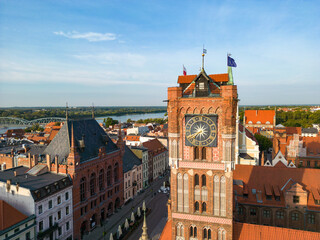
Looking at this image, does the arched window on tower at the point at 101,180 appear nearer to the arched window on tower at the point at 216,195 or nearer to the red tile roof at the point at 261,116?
the arched window on tower at the point at 216,195

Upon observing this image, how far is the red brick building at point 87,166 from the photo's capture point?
39722 mm

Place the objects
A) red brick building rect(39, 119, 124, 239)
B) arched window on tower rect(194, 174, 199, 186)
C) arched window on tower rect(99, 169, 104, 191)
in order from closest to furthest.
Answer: arched window on tower rect(194, 174, 199, 186) → red brick building rect(39, 119, 124, 239) → arched window on tower rect(99, 169, 104, 191)

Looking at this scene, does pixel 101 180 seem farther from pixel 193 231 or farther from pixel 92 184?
pixel 193 231

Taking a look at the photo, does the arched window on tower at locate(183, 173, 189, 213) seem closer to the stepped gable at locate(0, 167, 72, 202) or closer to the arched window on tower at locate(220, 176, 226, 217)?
the arched window on tower at locate(220, 176, 226, 217)

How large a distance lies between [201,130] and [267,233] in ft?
41.1

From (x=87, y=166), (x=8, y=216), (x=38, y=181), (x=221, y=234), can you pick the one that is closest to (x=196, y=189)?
(x=221, y=234)

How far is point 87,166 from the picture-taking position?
137ft

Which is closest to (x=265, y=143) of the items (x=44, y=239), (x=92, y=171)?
(x=92, y=171)

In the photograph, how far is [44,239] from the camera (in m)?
34.3

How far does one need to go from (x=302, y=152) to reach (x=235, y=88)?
56.6 metres

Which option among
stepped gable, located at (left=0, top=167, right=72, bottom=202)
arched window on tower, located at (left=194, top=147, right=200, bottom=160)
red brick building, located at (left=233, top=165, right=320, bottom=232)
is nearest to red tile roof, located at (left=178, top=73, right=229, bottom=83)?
arched window on tower, located at (left=194, top=147, right=200, bottom=160)

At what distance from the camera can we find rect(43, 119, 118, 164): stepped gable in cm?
4182

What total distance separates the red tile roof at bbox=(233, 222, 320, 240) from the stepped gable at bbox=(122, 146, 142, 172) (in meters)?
35.6

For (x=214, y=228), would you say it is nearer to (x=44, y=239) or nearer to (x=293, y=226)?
(x=293, y=226)
